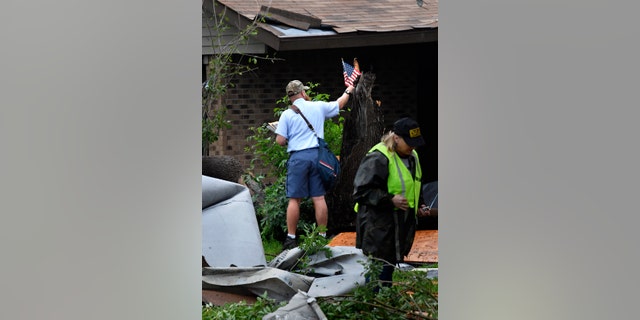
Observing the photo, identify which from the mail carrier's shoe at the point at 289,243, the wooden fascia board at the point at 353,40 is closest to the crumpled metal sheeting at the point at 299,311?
the mail carrier's shoe at the point at 289,243

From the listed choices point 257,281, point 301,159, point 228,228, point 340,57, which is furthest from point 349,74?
point 257,281

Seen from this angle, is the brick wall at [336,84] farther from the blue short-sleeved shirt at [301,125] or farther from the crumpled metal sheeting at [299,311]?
the crumpled metal sheeting at [299,311]

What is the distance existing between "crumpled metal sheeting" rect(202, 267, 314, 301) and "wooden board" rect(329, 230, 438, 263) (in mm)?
1604

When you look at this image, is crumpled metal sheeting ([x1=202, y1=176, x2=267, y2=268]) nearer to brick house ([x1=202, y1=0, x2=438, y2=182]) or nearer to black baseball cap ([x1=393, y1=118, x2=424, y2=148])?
black baseball cap ([x1=393, y1=118, x2=424, y2=148])

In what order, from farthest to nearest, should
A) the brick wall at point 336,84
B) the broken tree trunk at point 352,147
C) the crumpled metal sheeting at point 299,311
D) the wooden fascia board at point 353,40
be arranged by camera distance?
the brick wall at point 336,84 < the wooden fascia board at point 353,40 < the broken tree trunk at point 352,147 < the crumpled metal sheeting at point 299,311

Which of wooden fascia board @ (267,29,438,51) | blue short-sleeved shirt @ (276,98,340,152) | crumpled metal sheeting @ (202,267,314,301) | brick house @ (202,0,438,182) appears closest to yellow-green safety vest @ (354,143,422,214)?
crumpled metal sheeting @ (202,267,314,301)

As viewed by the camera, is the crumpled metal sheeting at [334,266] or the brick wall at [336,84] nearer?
the crumpled metal sheeting at [334,266]

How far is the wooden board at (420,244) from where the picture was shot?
31.4ft

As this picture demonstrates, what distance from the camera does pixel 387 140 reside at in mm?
7535
